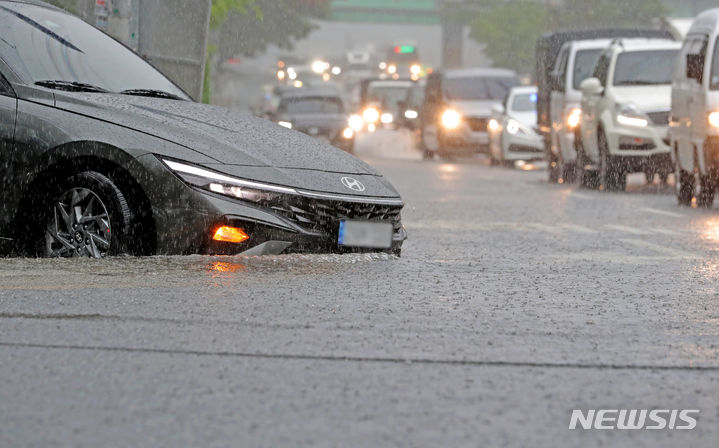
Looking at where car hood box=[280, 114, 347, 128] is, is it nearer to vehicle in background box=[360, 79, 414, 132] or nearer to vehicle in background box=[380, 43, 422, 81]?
vehicle in background box=[360, 79, 414, 132]

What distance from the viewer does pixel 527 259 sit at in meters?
10.1

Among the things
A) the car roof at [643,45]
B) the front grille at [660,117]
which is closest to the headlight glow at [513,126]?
the car roof at [643,45]

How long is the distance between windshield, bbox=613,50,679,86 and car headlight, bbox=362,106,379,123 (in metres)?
34.0

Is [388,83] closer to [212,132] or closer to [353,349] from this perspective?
[212,132]

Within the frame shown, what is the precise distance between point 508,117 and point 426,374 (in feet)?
83.3

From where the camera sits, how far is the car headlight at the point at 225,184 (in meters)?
8.10

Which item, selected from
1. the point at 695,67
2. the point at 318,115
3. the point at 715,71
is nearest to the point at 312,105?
the point at 318,115

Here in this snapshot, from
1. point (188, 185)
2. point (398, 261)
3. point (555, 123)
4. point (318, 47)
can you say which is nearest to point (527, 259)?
point (398, 261)

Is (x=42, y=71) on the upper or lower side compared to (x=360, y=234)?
upper

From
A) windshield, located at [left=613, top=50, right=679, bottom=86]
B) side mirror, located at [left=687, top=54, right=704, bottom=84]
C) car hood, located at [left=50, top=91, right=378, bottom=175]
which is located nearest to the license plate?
car hood, located at [left=50, top=91, right=378, bottom=175]

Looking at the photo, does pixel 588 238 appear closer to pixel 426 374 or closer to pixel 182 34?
pixel 426 374

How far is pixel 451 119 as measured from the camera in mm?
34750

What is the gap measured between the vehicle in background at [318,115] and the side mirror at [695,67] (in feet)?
63.7

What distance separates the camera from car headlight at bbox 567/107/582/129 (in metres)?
23.0
